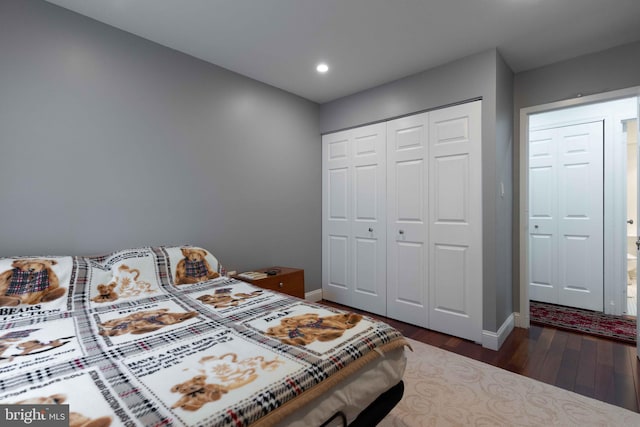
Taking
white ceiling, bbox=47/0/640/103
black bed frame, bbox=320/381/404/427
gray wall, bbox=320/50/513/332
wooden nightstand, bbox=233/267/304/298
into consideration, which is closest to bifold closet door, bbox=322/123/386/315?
gray wall, bbox=320/50/513/332

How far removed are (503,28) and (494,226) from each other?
5.08 feet

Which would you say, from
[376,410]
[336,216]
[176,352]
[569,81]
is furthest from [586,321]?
[176,352]

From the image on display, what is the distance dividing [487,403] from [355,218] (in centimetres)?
219

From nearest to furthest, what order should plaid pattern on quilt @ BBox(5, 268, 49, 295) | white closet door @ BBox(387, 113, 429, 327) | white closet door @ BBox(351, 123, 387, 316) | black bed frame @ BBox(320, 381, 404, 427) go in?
black bed frame @ BBox(320, 381, 404, 427)
plaid pattern on quilt @ BBox(5, 268, 49, 295)
white closet door @ BBox(387, 113, 429, 327)
white closet door @ BBox(351, 123, 387, 316)

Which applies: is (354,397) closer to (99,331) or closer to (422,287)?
(99,331)

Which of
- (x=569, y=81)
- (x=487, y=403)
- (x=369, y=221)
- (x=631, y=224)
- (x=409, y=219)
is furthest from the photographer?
(x=631, y=224)

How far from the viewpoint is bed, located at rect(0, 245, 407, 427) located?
2.84 feet

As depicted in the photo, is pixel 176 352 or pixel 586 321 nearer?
pixel 176 352

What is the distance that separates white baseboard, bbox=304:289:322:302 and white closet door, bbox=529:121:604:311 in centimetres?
276

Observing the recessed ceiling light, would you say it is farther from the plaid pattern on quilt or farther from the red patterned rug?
the red patterned rug

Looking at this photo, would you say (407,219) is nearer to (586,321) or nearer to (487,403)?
(487,403)

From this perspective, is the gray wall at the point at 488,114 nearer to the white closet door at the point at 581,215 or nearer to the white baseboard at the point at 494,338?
the white baseboard at the point at 494,338

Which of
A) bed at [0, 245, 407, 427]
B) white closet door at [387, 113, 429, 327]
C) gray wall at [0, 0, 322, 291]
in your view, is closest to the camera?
bed at [0, 245, 407, 427]

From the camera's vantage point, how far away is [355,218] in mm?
3639
